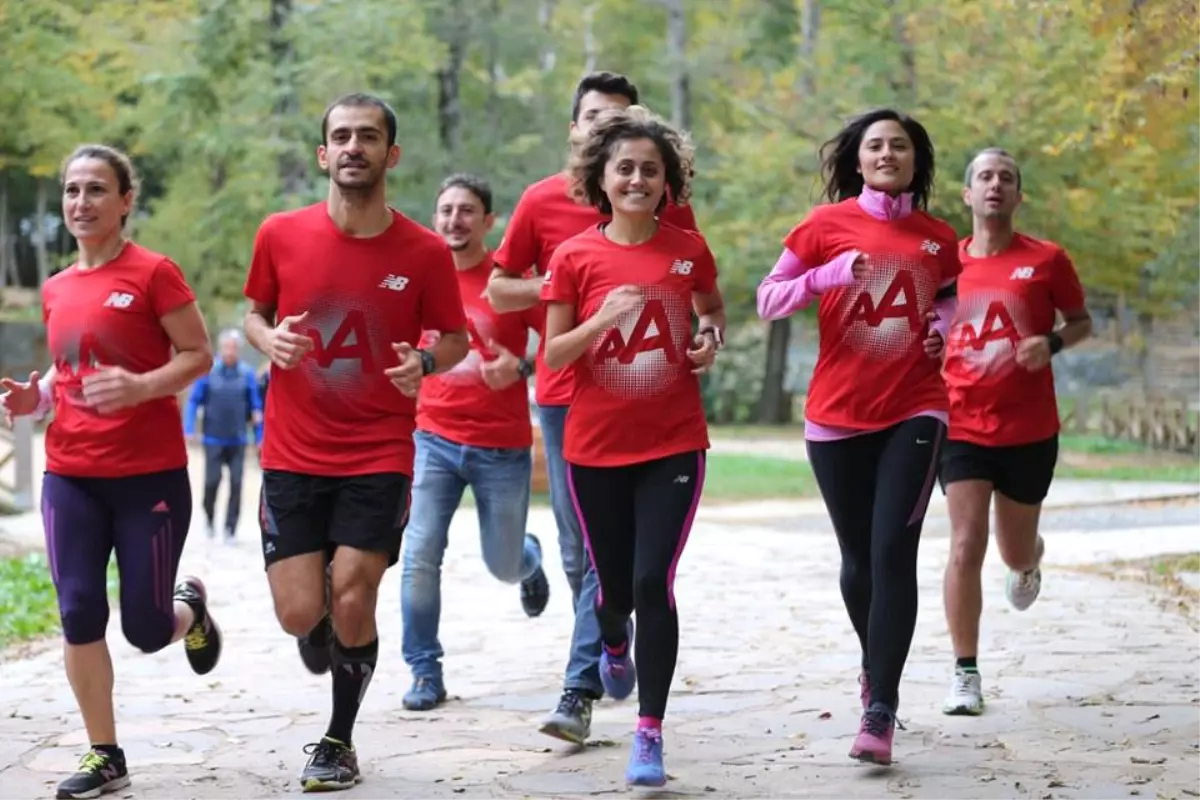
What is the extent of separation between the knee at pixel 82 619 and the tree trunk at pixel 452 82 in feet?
109

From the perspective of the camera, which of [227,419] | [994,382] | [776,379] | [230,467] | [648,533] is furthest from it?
[776,379]

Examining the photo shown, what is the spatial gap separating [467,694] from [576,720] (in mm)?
1529

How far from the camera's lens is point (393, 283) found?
20.7ft

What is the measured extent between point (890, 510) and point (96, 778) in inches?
115

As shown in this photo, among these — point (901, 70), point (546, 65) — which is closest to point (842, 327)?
point (901, 70)

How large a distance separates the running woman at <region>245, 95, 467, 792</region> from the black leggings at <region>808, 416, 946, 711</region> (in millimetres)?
1623

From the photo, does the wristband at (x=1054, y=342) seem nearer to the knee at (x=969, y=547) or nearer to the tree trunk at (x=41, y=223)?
the knee at (x=969, y=547)

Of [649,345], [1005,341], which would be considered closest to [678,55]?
[1005,341]

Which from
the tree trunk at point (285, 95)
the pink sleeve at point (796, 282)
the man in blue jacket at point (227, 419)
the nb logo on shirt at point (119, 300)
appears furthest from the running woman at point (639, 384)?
the tree trunk at point (285, 95)

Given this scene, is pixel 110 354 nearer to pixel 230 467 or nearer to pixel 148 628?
pixel 148 628

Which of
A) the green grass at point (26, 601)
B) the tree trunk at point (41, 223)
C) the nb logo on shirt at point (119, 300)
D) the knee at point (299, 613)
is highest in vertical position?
the tree trunk at point (41, 223)

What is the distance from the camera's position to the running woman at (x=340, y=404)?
627 centimetres

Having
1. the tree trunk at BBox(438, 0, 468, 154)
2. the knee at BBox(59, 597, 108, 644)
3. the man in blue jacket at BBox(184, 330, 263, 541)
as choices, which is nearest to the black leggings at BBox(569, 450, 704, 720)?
the knee at BBox(59, 597, 108, 644)

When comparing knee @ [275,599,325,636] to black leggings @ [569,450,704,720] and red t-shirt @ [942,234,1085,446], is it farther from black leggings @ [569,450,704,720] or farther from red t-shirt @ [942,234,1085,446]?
red t-shirt @ [942,234,1085,446]
